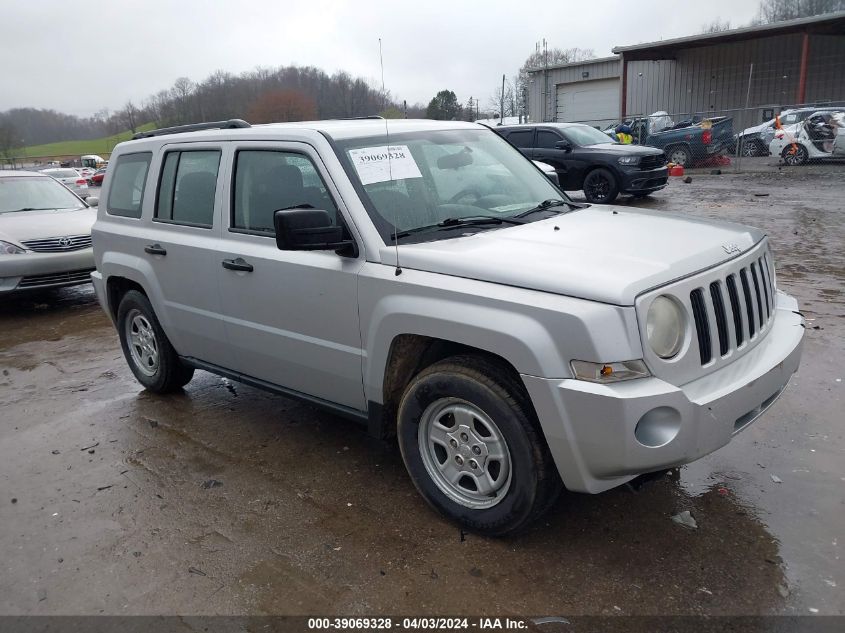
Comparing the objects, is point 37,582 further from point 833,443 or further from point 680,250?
point 833,443

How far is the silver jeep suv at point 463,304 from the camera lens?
8.96ft

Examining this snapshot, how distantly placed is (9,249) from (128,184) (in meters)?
4.12

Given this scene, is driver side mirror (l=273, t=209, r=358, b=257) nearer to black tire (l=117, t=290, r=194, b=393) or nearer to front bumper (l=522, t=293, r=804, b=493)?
front bumper (l=522, t=293, r=804, b=493)

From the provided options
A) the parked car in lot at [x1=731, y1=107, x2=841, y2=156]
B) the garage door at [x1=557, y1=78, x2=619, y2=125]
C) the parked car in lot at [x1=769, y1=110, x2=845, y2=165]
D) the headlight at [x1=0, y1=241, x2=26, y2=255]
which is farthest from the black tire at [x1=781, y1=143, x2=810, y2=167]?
Result: the headlight at [x1=0, y1=241, x2=26, y2=255]

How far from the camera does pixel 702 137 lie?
2128 cm

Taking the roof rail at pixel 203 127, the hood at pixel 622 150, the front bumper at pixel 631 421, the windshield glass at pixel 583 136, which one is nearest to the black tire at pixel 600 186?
the hood at pixel 622 150

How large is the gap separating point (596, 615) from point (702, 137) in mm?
21259

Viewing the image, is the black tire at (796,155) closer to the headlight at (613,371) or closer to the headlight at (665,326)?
the headlight at (665,326)

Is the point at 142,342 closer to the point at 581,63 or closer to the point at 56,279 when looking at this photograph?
the point at 56,279

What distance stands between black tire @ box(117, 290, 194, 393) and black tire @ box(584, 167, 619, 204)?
10.8 m

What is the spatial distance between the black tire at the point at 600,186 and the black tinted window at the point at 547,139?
1.09 metres

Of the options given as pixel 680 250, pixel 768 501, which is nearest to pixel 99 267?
pixel 680 250

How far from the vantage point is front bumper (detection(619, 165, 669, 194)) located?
45.6 feet

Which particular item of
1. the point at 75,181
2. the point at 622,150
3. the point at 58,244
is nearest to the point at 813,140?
the point at 622,150
